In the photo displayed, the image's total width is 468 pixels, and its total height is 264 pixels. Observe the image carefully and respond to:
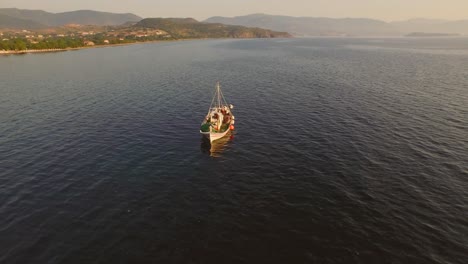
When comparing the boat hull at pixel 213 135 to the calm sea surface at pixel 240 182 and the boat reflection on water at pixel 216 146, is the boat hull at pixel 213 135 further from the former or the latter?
the calm sea surface at pixel 240 182

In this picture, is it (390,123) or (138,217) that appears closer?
(138,217)

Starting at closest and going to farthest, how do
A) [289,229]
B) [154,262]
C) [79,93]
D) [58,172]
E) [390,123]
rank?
[154,262] → [289,229] → [58,172] → [390,123] → [79,93]

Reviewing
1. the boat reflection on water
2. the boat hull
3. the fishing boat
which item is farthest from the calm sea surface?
the fishing boat

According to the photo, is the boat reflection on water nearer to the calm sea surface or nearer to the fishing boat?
the calm sea surface

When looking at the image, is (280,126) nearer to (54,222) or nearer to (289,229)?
(289,229)

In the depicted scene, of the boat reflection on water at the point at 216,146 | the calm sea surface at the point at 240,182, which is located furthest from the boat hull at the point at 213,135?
the calm sea surface at the point at 240,182

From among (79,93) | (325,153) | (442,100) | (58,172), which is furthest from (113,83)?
(442,100)
